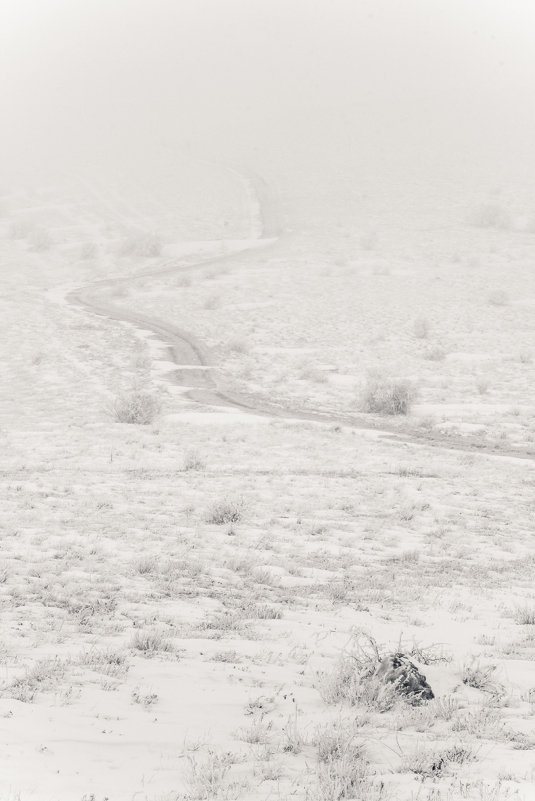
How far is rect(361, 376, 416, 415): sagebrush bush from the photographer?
21500 millimetres

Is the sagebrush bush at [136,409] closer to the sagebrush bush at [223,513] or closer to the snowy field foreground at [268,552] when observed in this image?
the snowy field foreground at [268,552]

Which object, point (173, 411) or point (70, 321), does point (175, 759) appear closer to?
point (173, 411)

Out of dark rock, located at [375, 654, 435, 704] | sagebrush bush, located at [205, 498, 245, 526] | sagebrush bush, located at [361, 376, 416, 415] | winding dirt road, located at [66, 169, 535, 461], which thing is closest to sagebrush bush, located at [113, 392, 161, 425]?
winding dirt road, located at [66, 169, 535, 461]

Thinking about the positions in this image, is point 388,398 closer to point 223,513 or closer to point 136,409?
point 136,409

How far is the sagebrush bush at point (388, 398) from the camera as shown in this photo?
2150cm

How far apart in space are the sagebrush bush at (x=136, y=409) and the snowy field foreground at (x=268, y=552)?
9 centimetres

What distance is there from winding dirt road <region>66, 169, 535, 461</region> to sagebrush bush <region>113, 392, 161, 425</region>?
Answer: 194 cm

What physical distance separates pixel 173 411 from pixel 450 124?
231 feet

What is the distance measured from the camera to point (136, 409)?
64.3 ft

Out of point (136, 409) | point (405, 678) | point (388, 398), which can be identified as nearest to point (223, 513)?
point (405, 678)

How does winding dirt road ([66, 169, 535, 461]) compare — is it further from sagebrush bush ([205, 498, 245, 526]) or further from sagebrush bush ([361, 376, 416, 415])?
sagebrush bush ([205, 498, 245, 526])

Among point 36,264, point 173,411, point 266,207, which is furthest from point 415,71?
point 173,411

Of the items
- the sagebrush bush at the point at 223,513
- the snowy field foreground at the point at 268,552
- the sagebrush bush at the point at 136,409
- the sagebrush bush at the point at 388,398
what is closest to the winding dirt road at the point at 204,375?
the snowy field foreground at the point at 268,552

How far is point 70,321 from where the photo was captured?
1270 inches
